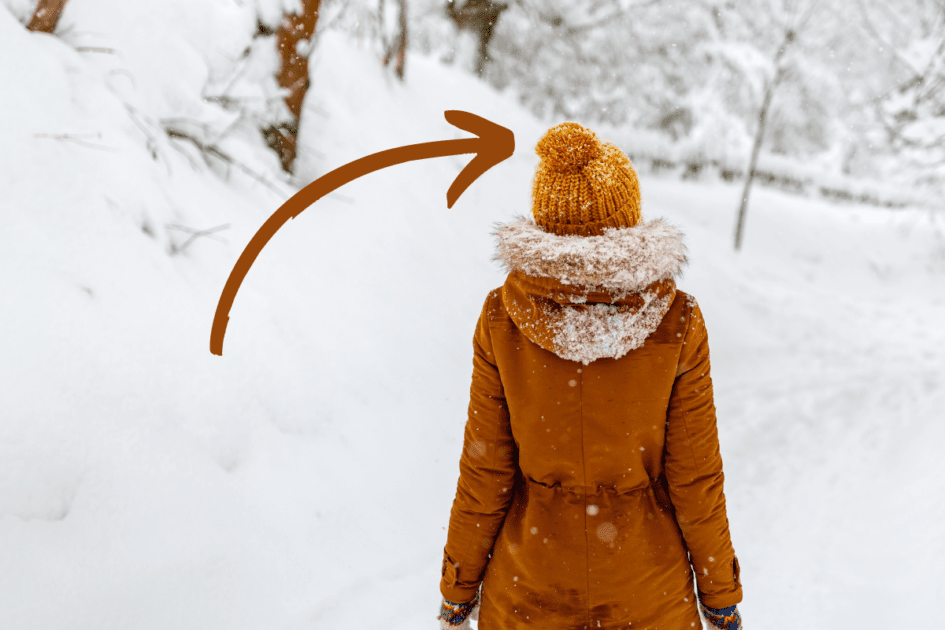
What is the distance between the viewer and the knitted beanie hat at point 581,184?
1.34m

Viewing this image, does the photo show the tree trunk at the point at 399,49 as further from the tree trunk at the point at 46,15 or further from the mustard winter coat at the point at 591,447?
the mustard winter coat at the point at 591,447

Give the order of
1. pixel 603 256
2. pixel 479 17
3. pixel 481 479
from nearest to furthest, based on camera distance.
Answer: pixel 603 256, pixel 481 479, pixel 479 17

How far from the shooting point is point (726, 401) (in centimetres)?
521

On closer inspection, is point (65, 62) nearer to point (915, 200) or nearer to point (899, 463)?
point (899, 463)

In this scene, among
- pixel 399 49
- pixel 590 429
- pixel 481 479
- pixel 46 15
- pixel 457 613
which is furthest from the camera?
pixel 399 49

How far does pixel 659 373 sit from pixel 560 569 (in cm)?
55

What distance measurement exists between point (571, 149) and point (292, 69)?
3838 millimetres

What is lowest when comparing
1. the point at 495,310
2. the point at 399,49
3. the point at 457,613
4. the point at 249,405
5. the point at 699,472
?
the point at 249,405

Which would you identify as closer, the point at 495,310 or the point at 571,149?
the point at 571,149

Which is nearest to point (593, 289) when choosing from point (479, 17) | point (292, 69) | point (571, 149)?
point (571, 149)

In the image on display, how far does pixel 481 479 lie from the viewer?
156 centimetres

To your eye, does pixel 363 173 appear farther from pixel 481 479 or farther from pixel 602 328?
pixel 602 328

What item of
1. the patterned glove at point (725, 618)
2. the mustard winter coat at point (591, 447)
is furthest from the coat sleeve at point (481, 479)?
the patterned glove at point (725, 618)

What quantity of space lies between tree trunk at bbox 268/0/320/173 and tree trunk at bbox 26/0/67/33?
148cm
